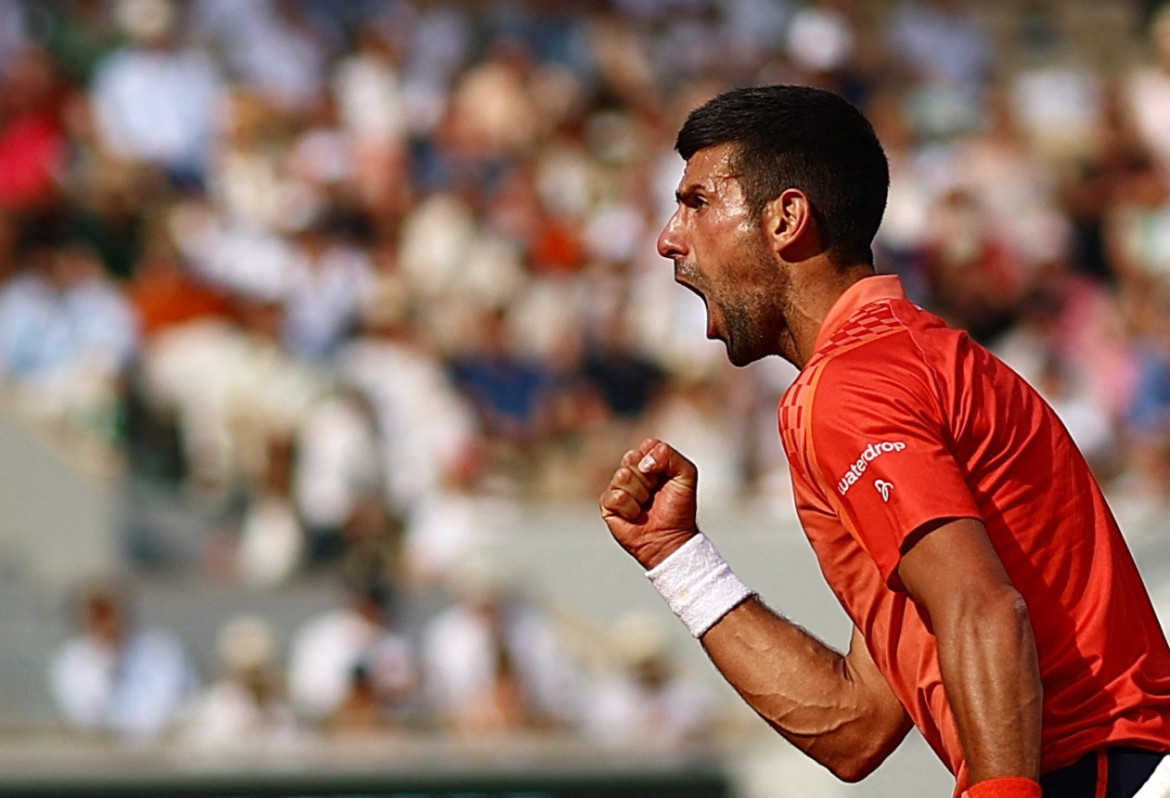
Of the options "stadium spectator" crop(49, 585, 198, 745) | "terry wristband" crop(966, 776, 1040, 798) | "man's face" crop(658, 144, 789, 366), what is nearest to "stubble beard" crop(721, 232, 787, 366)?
"man's face" crop(658, 144, 789, 366)

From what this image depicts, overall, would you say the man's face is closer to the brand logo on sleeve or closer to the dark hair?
the dark hair

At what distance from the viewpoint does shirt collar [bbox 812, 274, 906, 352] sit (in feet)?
12.1

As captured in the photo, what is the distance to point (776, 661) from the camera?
4.07 m

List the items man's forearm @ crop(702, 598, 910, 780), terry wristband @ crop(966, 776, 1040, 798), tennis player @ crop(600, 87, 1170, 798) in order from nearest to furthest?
terry wristband @ crop(966, 776, 1040, 798) < tennis player @ crop(600, 87, 1170, 798) < man's forearm @ crop(702, 598, 910, 780)

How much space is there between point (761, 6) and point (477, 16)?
2.14 metres

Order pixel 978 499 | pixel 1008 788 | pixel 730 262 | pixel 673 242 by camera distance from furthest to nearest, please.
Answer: pixel 673 242 < pixel 730 262 < pixel 978 499 < pixel 1008 788

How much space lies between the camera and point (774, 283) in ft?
12.5

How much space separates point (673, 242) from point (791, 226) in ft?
0.86

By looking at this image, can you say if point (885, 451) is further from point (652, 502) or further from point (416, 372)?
point (416, 372)

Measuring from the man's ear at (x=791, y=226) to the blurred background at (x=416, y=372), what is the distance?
6.98 meters

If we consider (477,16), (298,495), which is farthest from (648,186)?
(298,495)

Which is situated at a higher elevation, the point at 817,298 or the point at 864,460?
the point at 817,298

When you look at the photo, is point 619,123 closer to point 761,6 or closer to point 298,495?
point 761,6

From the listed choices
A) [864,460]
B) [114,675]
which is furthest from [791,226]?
[114,675]
